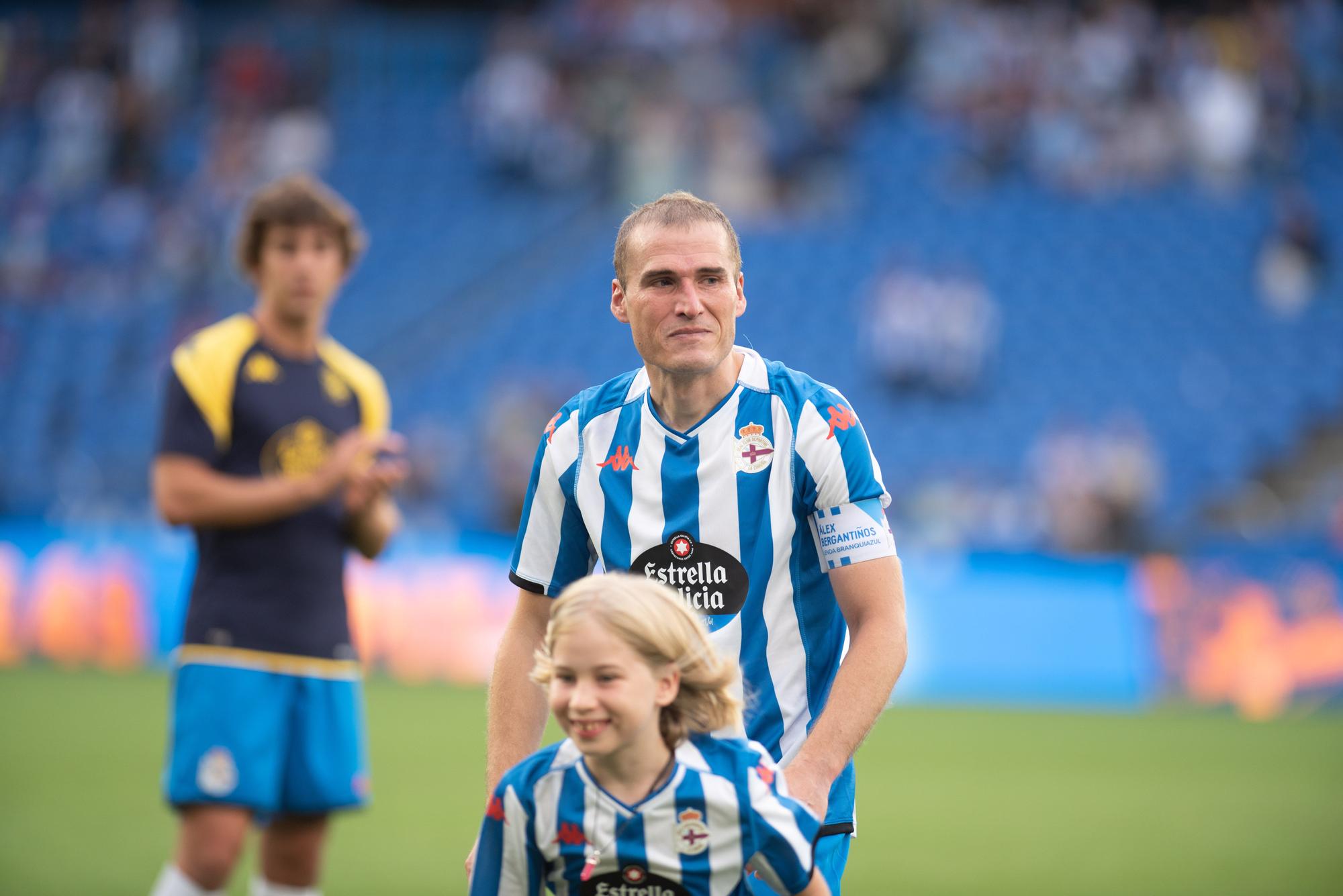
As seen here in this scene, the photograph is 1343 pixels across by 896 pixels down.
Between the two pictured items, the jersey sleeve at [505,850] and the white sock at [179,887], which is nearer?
the jersey sleeve at [505,850]

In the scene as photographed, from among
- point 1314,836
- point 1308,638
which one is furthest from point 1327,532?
point 1314,836

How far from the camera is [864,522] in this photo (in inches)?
129

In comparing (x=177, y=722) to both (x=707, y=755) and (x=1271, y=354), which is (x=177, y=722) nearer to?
(x=707, y=755)

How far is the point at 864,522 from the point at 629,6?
2219cm

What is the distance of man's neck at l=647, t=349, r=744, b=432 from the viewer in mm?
3434

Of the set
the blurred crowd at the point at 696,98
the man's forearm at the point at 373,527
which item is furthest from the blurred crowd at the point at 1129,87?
the man's forearm at the point at 373,527

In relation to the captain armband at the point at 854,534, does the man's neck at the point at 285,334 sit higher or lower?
higher

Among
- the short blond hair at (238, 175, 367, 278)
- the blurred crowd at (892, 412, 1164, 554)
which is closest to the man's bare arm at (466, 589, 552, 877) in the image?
the short blond hair at (238, 175, 367, 278)

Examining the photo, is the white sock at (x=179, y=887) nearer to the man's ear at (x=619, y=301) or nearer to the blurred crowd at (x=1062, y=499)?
the man's ear at (x=619, y=301)

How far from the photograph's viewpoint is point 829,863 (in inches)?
132

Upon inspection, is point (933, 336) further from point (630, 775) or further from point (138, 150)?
point (630, 775)

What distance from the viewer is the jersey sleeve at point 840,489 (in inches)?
129

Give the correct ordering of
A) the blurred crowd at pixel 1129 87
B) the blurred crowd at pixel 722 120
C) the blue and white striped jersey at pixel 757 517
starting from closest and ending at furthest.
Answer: the blue and white striped jersey at pixel 757 517, the blurred crowd at pixel 722 120, the blurred crowd at pixel 1129 87

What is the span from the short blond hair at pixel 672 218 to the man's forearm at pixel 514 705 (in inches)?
32.0
